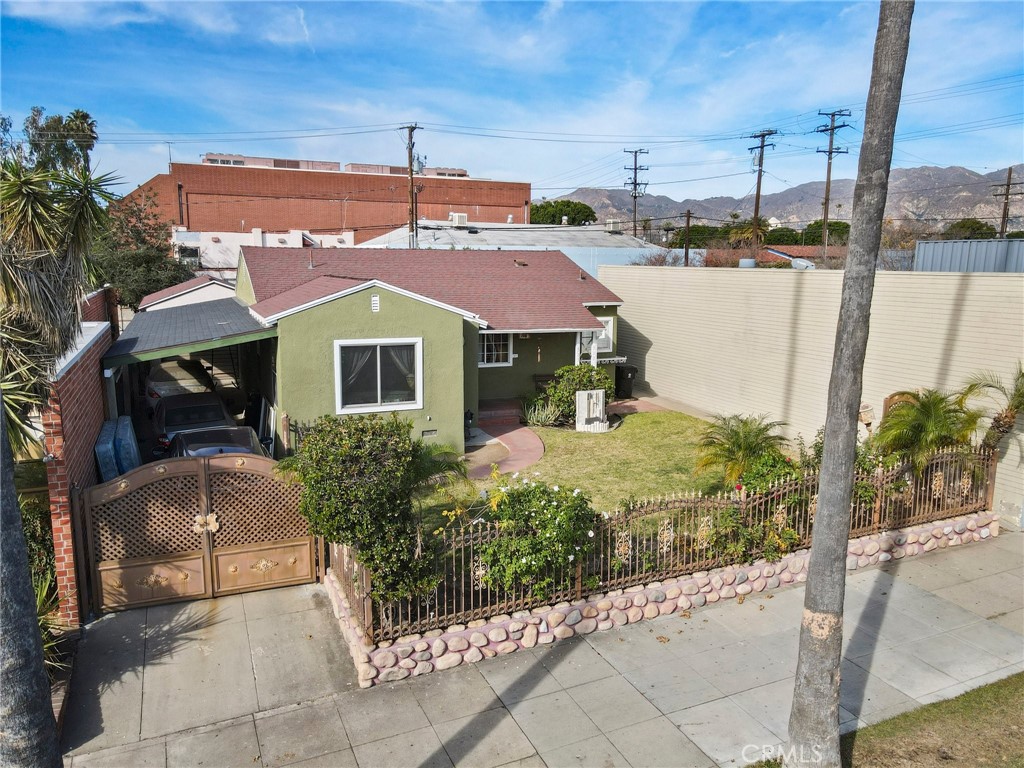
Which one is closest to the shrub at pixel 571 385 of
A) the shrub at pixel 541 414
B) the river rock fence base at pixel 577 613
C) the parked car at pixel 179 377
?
the shrub at pixel 541 414

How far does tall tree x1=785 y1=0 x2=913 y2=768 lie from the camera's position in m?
5.41

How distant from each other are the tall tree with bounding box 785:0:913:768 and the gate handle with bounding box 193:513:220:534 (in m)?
6.56

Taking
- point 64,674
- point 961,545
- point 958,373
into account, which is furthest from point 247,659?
point 958,373

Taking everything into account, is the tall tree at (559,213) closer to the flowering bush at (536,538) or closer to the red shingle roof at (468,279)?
the red shingle roof at (468,279)

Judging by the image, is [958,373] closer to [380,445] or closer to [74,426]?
[380,445]

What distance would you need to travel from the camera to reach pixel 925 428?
1096 centimetres

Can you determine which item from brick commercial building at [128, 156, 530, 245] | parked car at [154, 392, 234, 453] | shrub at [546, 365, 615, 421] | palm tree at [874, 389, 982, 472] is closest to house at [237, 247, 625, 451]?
shrub at [546, 365, 615, 421]

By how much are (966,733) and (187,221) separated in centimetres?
5894

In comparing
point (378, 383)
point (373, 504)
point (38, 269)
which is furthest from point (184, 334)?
point (373, 504)

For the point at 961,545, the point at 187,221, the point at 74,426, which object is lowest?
the point at 961,545

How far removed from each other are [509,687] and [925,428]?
7.65 meters

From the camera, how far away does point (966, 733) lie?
658cm

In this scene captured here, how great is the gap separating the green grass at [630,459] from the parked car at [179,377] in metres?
11.6

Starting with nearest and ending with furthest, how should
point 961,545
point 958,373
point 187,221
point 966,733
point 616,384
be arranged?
point 966,733
point 961,545
point 958,373
point 616,384
point 187,221
